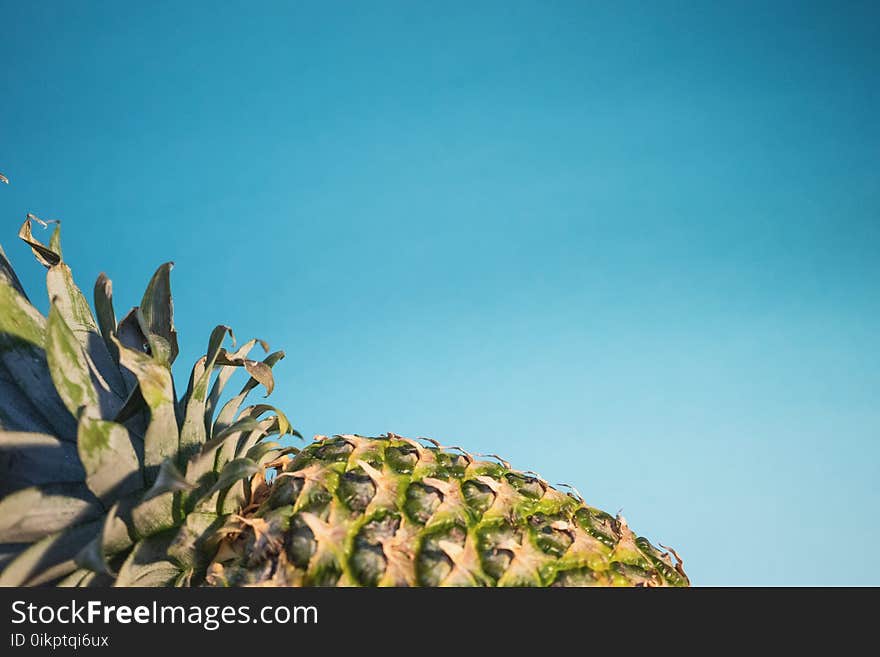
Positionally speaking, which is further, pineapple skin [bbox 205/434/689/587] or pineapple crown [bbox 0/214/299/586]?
pineapple skin [bbox 205/434/689/587]

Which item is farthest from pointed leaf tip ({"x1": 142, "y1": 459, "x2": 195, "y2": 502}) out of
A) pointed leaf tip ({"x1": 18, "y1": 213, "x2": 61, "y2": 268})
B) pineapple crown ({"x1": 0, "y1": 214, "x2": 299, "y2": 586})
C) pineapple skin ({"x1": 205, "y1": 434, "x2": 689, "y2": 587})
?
pointed leaf tip ({"x1": 18, "y1": 213, "x2": 61, "y2": 268})

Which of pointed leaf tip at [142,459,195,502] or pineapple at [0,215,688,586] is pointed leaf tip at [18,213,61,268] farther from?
pointed leaf tip at [142,459,195,502]

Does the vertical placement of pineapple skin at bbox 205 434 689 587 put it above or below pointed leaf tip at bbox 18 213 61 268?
below

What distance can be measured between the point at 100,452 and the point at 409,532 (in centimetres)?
92

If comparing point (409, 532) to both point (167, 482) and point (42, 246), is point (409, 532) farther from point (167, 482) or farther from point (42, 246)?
point (42, 246)

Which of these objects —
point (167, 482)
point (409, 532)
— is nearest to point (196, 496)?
point (167, 482)

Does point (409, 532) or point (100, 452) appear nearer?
point (100, 452)

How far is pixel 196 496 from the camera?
2.13 metres

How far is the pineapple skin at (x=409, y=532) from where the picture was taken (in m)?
2.04

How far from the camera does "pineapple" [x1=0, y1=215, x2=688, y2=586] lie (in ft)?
6.39

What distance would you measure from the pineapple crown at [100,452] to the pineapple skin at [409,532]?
156 mm
